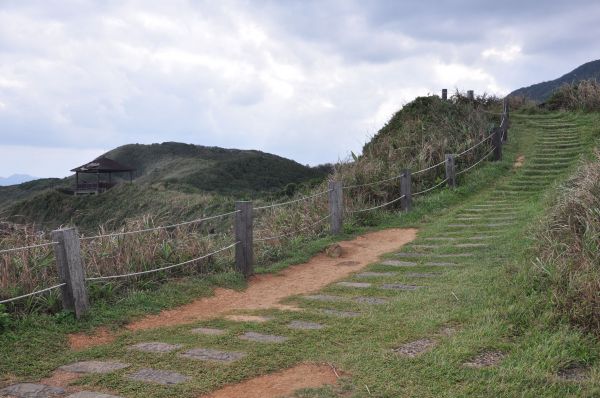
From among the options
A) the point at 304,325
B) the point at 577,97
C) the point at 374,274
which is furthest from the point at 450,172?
the point at 577,97

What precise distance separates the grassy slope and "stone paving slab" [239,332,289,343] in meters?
0.09

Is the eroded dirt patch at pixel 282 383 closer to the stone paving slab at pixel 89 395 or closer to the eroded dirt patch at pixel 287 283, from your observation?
the stone paving slab at pixel 89 395

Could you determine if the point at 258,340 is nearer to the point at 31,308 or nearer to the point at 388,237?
the point at 31,308

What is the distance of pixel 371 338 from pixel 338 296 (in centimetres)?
167

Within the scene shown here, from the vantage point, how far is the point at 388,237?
9820 millimetres

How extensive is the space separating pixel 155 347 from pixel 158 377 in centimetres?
73

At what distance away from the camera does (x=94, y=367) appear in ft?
13.5

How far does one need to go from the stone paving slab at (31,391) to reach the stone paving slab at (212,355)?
0.94m

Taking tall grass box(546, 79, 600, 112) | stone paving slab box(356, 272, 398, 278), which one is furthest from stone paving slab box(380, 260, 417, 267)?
tall grass box(546, 79, 600, 112)


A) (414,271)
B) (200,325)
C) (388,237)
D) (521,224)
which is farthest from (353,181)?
(200,325)

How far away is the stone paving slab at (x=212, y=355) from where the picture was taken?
4.17 meters

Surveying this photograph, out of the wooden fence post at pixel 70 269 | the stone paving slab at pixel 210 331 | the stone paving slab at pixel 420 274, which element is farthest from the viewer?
the stone paving slab at pixel 420 274

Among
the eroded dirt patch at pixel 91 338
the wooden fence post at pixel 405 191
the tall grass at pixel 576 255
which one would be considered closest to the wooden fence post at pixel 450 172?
the wooden fence post at pixel 405 191

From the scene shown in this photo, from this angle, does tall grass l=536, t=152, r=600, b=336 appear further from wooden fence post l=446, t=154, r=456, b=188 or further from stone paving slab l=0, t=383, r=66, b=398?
wooden fence post l=446, t=154, r=456, b=188
